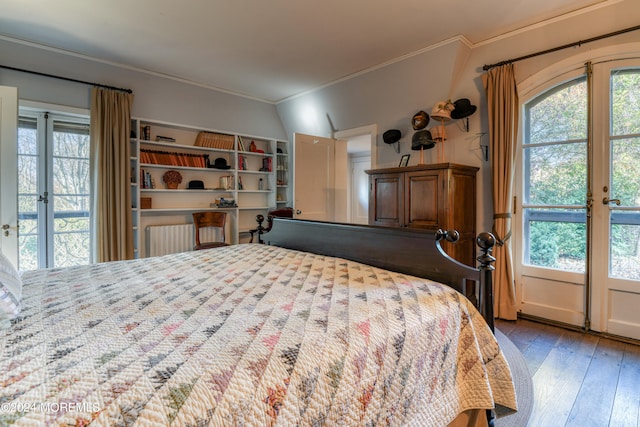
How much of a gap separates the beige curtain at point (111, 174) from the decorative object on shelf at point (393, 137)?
3.10 m

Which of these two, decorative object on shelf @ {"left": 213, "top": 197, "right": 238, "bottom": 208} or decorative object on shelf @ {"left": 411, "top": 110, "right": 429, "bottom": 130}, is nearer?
decorative object on shelf @ {"left": 411, "top": 110, "right": 429, "bottom": 130}

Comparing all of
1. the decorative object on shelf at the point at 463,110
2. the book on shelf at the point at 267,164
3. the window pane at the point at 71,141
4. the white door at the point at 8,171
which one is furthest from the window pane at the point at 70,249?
the decorative object on shelf at the point at 463,110

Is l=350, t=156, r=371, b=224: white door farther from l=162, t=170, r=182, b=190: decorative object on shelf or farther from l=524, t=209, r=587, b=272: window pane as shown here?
l=524, t=209, r=587, b=272: window pane

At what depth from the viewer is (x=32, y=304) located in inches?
46.0

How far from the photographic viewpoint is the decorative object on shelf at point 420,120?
11.3 ft

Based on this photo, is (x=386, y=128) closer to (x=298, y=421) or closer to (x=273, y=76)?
(x=273, y=76)

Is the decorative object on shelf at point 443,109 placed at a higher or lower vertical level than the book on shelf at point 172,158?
higher

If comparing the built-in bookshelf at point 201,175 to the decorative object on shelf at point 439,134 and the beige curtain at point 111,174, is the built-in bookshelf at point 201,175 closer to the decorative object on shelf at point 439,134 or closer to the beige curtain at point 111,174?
the beige curtain at point 111,174

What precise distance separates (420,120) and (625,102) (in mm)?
1655

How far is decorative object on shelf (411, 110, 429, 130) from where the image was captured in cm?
344

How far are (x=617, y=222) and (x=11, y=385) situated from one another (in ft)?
12.0

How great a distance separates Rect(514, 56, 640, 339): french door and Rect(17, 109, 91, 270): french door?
15.7 ft

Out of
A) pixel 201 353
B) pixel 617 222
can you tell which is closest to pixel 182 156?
pixel 201 353

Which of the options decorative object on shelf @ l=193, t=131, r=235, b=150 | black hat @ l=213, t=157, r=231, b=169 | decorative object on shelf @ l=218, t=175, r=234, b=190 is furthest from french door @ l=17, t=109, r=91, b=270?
decorative object on shelf @ l=218, t=175, r=234, b=190
